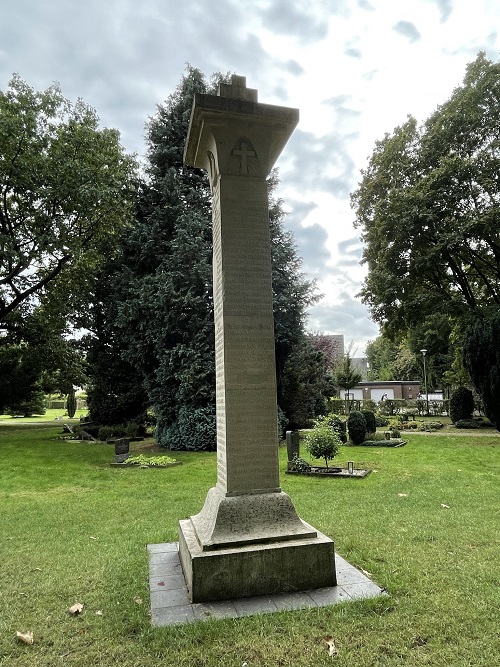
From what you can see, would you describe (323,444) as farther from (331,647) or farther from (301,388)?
(301,388)

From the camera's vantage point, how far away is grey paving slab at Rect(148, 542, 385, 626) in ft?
11.3

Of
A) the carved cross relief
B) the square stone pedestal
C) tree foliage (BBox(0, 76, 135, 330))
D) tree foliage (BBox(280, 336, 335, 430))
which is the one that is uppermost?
tree foliage (BBox(0, 76, 135, 330))

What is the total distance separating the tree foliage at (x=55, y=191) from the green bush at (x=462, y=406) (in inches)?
761

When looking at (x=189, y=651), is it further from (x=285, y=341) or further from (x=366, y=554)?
(x=285, y=341)

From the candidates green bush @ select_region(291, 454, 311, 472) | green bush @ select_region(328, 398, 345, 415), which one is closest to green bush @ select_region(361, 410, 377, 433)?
green bush @ select_region(291, 454, 311, 472)

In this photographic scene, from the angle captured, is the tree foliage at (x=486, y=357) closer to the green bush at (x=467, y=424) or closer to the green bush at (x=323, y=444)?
the green bush at (x=467, y=424)

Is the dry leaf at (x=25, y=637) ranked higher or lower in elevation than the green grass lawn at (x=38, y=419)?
lower

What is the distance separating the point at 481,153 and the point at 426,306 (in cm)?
675

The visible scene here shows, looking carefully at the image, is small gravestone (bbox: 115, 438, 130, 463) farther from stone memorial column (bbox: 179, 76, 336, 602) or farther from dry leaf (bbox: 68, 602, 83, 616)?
dry leaf (bbox: 68, 602, 83, 616)

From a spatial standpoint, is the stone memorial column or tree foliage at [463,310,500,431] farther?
tree foliage at [463,310,500,431]

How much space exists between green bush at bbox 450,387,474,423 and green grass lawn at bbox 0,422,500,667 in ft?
50.7

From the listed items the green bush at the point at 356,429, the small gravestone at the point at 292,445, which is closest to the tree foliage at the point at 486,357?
the green bush at the point at 356,429

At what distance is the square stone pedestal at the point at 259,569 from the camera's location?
3.67 meters

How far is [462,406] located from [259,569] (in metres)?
23.3
